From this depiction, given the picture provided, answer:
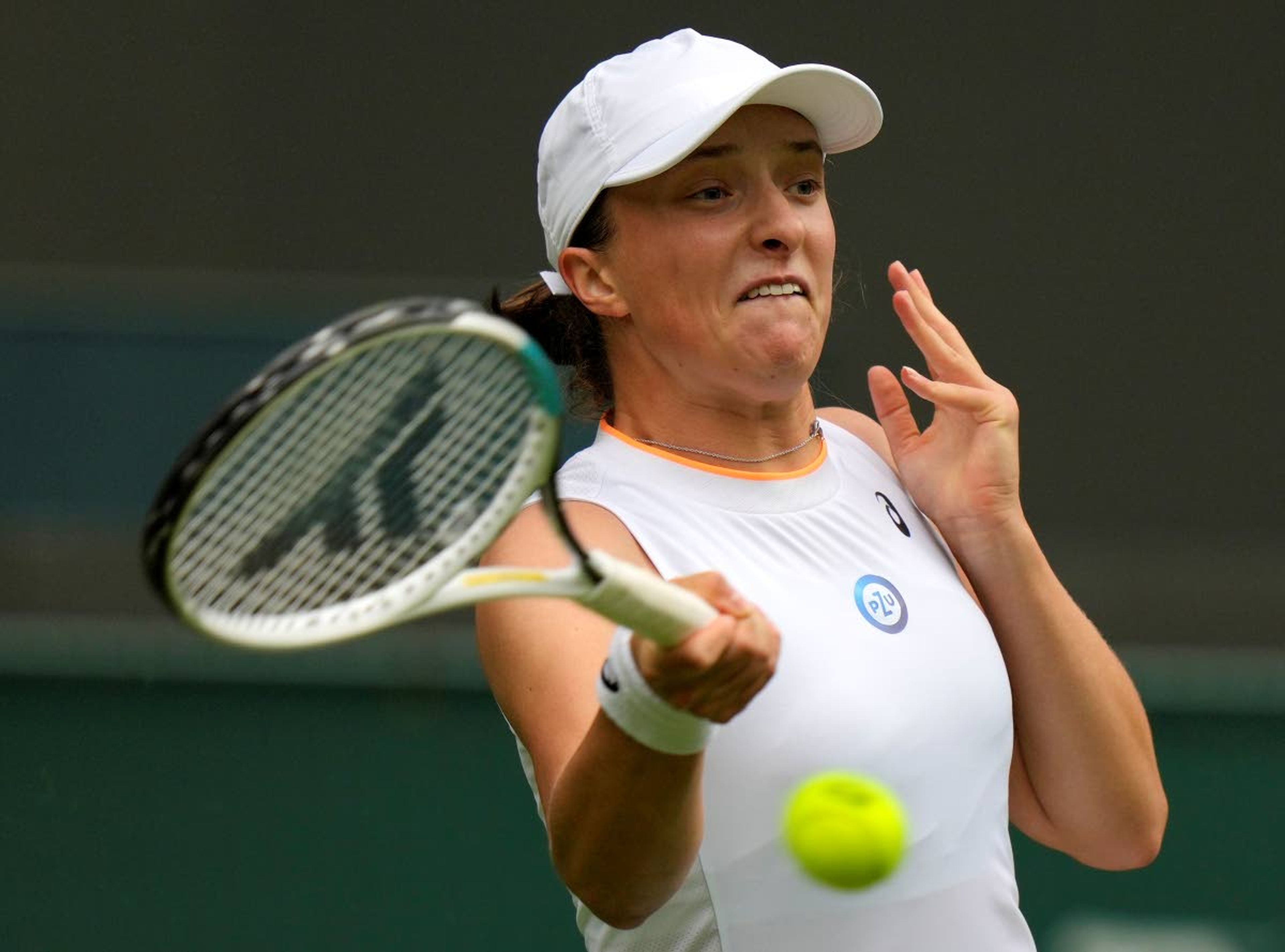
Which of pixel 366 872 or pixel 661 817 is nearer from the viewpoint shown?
pixel 661 817

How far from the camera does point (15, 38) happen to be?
19.9 ft

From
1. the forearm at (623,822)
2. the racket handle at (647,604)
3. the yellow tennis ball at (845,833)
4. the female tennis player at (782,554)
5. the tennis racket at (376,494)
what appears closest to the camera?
the tennis racket at (376,494)

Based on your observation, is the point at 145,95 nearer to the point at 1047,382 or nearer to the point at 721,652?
the point at 1047,382

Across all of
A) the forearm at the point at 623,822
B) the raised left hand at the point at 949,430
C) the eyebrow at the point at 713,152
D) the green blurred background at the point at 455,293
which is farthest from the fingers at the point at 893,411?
the green blurred background at the point at 455,293

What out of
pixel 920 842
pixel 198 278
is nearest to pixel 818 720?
pixel 920 842

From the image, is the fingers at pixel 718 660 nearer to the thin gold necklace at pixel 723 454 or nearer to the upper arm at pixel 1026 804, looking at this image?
the thin gold necklace at pixel 723 454

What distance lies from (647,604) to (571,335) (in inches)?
34.2

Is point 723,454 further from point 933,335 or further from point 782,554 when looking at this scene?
point 933,335

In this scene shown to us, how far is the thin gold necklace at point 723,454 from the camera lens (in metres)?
2.40

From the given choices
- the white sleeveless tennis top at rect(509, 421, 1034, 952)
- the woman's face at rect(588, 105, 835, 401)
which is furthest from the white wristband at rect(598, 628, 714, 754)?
the woman's face at rect(588, 105, 835, 401)

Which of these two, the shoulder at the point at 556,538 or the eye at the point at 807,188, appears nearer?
the shoulder at the point at 556,538

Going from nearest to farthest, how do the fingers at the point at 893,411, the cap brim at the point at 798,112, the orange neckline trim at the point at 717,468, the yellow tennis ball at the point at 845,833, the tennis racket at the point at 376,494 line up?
the tennis racket at the point at 376,494 < the yellow tennis ball at the point at 845,833 < the cap brim at the point at 798,112 < the orange neckline trim at the point at 717,468 < the fingers at the point at 893,411

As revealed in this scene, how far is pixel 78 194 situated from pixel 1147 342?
3049mm

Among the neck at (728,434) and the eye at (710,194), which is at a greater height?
the eye at (710,194)
